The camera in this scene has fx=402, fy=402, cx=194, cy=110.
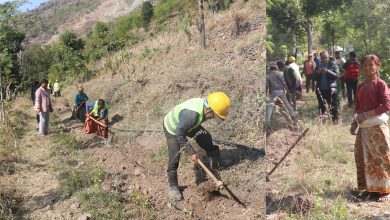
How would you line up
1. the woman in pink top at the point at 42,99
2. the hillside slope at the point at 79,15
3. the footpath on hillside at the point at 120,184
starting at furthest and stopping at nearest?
the hillside slope at the point at 79,15, the woman in pink top at the point at 42,99, the footpath on hillside at the point at 120,184

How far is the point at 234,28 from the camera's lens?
11.5 meters

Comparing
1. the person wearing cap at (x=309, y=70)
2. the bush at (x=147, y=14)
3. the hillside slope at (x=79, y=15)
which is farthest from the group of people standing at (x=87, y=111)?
the hillside slope at (x=79, y=15)

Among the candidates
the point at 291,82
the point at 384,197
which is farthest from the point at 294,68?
the point at 384,197

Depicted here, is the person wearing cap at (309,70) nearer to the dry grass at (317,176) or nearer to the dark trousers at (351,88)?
the dry grass at (317,176)

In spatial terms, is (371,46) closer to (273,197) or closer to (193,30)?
(273,197)

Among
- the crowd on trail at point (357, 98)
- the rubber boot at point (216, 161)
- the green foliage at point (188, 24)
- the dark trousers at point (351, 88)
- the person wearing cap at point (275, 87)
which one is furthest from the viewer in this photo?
the green foliage at point (188, 24)

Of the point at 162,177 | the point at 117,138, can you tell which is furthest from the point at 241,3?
the point at 162,177

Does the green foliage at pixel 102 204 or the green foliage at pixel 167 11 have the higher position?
the green foliage at pixel 167 11

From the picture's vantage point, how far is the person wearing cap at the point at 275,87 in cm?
196

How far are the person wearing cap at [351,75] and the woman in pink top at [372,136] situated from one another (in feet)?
0.17

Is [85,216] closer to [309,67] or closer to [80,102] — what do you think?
[309,67]

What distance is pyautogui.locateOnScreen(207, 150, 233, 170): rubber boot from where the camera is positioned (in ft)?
14.6

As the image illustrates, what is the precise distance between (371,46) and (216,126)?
12.9ft

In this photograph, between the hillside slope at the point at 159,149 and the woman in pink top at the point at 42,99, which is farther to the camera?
the woman in pink top at the point at 42,99
